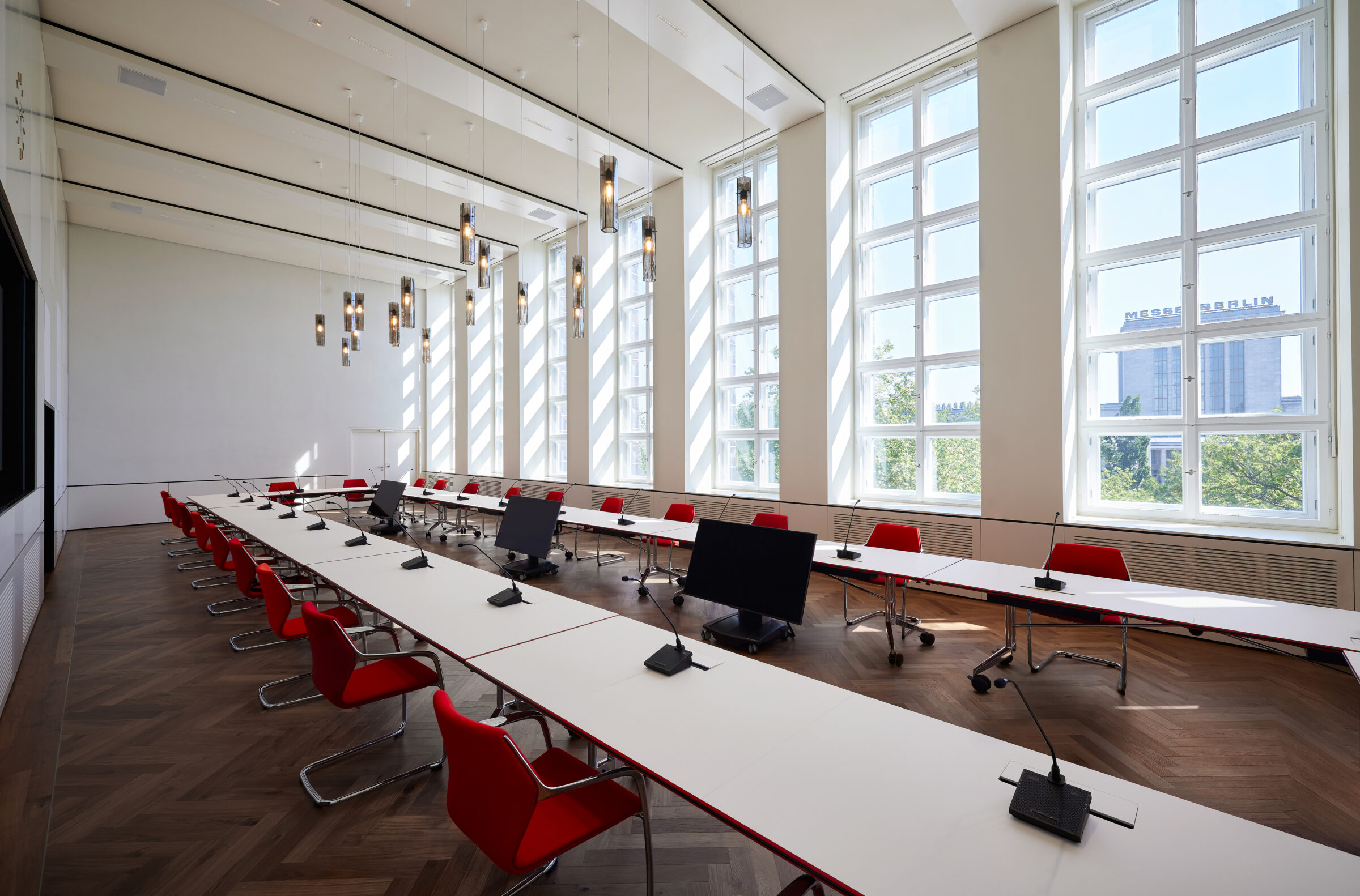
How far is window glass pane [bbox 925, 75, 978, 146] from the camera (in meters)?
6.11

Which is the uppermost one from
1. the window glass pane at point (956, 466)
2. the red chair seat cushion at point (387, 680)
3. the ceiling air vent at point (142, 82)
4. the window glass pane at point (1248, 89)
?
the ceiling air vent at point (142, 82)

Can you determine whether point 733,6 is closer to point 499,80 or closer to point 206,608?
point 499,80

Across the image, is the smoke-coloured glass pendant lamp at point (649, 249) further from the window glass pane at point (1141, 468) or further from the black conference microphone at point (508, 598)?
the window glass pane at point (1141, 468)

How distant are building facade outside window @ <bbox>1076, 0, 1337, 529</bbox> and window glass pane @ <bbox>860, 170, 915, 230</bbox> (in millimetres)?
1672

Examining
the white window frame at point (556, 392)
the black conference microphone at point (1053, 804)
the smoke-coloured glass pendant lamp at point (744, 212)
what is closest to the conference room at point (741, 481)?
the black conference microphone at point (1053, 804)

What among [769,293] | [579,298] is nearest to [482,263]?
[579,298]

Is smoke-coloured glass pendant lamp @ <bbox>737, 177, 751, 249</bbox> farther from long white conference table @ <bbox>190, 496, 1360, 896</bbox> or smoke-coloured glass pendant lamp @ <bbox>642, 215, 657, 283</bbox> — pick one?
long white conference table @ <bbox>190, 496, 1360, 896</bbox>

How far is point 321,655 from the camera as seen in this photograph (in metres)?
2.53

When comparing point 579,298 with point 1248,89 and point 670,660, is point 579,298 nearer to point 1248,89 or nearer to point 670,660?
point 670,660

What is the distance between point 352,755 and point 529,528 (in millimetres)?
3097

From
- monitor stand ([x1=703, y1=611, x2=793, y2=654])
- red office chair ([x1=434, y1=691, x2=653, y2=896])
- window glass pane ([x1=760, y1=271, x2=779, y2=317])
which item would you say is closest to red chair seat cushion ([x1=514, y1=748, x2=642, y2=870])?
red office chair ([x1=434, y1=691, x2=653, y2=896])

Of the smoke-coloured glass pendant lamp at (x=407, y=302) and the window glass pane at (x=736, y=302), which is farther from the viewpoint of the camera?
the window glass pane at (x=736, y=302)

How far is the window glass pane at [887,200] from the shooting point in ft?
21.7

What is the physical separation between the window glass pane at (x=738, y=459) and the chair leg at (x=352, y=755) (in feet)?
19.2
